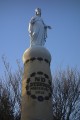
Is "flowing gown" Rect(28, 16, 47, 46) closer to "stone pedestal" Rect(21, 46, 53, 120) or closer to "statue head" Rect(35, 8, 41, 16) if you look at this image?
"statue head" Rect(35, 8, 41, 16)

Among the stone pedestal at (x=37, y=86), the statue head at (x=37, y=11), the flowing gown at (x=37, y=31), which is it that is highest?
the statue head at (x=37, y=11)

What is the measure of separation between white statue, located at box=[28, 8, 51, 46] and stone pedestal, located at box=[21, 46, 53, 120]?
0.76 m

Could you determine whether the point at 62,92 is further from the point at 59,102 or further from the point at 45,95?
the point at 45,95

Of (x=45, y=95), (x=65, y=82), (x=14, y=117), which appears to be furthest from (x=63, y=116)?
(x=45, y=95)

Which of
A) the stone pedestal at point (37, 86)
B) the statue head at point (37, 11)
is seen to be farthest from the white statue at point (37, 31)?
the stone pedestal at point (37, 86)

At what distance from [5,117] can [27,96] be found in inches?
252

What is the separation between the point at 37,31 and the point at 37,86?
10.8 ft

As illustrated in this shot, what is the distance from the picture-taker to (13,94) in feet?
57.1

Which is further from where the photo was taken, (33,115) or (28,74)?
(28,74)

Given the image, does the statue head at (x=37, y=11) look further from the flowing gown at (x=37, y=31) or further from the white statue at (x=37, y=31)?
the flowing gown at (x=37, y=31)

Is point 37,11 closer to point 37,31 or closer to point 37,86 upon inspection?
point 37,31

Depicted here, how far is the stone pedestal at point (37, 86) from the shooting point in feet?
33.1

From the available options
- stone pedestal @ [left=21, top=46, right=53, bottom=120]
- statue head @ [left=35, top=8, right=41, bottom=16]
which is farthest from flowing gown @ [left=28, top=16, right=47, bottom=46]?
stone pedestal @ [left=21, top=46, right=53, bottom=120]

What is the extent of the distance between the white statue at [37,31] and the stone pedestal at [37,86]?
756mm
